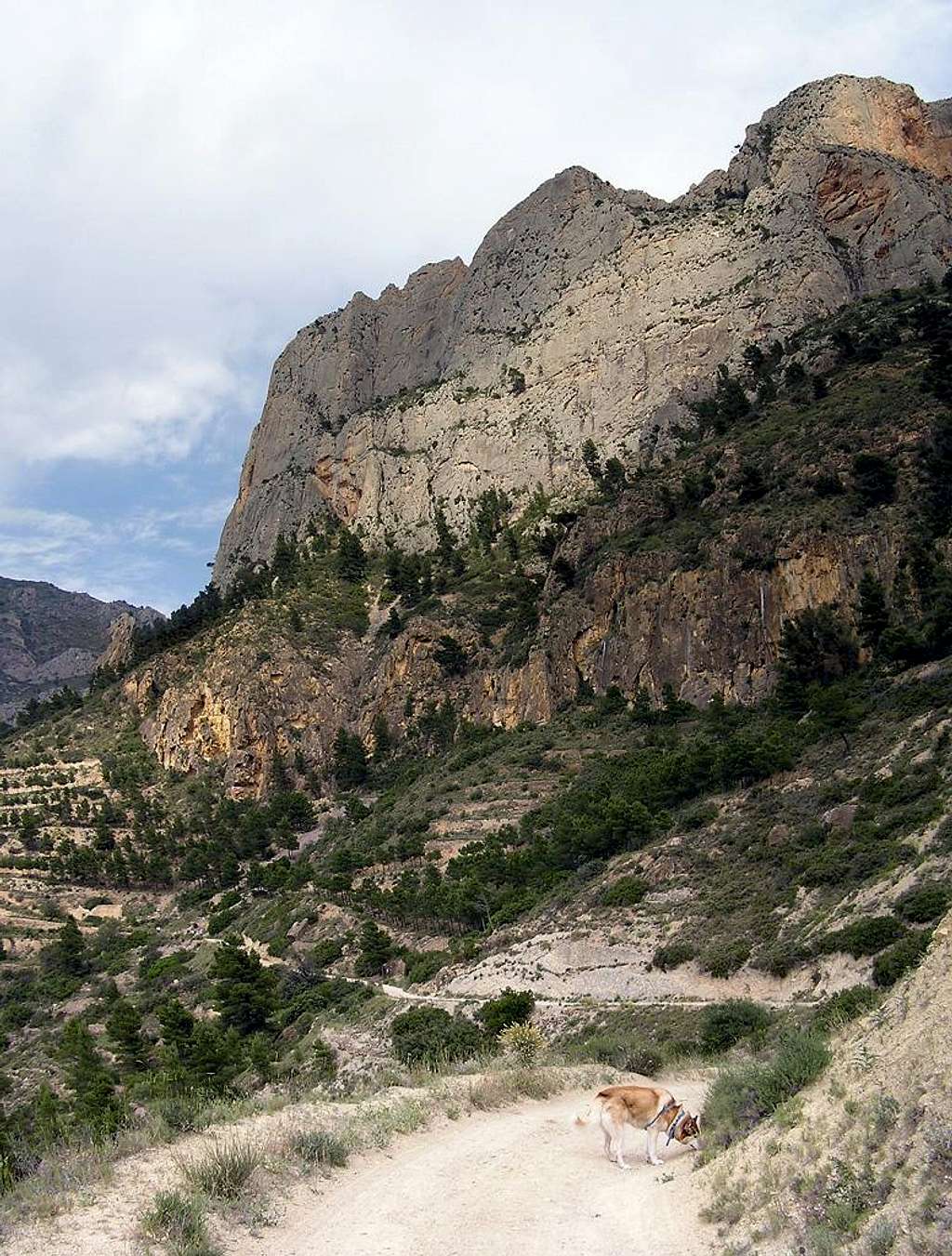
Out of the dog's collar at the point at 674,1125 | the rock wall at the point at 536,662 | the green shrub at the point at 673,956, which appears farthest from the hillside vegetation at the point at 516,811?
the dog's collar at the point at 674,1125

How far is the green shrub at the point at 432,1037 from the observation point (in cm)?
2578

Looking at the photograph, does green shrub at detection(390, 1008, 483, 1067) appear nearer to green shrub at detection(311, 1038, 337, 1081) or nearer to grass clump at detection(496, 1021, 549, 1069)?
grass clump at detection(496, 1021, 549, 1069)

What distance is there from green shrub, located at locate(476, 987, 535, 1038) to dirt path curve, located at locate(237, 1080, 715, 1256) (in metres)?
17.3

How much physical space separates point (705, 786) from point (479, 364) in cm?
10259

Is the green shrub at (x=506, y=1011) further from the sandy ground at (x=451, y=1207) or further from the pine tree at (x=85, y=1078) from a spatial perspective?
the sandy ground at (x=451, y=1207)

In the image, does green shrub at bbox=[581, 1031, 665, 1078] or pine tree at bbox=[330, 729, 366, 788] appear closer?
green shrub at bbox=[581, 1031, 665, 1078]

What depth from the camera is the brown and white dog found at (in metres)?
11.1

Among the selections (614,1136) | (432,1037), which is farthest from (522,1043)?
(614,1136)

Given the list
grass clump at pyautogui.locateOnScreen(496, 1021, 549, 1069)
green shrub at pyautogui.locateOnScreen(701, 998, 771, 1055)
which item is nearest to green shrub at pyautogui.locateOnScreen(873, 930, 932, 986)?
green shrub at pyautogui.locateOnScreen(701, 998, 771, 1055)

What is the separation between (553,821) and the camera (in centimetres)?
5556

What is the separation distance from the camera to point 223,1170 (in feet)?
31.3

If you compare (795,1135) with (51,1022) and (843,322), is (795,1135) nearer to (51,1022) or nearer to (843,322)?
(51,1022)

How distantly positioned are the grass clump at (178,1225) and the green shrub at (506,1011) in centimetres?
2101

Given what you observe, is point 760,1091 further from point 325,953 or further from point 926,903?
point 325,953
